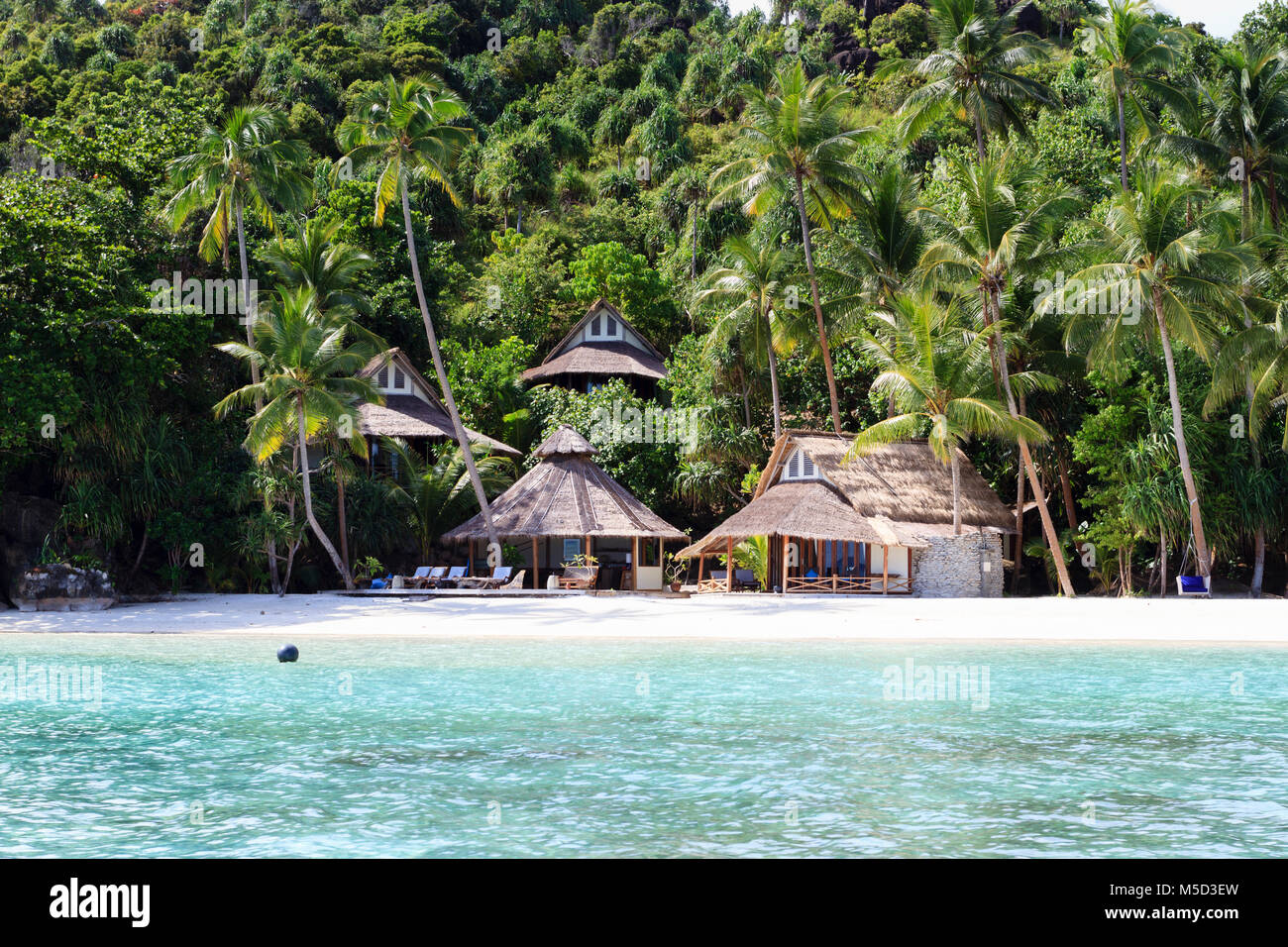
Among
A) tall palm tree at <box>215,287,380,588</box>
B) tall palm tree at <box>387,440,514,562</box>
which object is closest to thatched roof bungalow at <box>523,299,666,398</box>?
tall palm tree at <box>387,440,514,562</box>

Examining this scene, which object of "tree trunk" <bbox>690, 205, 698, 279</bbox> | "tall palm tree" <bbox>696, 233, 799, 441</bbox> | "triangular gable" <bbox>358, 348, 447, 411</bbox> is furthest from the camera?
"tree trunk" <bbox>690, 205, 698, 279</bbox>

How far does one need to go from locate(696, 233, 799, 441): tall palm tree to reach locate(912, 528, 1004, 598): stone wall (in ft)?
20.9

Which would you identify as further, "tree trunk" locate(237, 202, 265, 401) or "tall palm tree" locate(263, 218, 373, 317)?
"tall palm tree" locate(263, 218, 373, 317)

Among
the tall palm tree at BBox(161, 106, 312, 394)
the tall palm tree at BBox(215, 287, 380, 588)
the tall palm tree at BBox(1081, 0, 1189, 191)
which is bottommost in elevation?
the tall palm tree at BBox(215, 287, 380, 588)

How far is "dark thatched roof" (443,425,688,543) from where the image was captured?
88.7 feet

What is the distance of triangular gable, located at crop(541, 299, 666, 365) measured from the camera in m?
38.9

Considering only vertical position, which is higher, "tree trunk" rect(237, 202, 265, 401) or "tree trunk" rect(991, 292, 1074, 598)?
"tree trunk" rect(237, 202, 265, 401)

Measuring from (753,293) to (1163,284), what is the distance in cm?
1040

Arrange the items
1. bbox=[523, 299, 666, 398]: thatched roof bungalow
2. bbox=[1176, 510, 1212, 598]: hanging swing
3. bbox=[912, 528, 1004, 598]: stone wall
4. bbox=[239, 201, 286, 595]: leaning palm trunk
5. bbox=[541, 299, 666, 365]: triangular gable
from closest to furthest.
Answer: bbox=[1176, 510, 1212, 598]: hanging swing → bbox=[239, 201, 286, 595]: leaning palm trunk → bbox=[912, 528, 1004, 598]: stone wall → bbox=[523, 299, 666, 398]: thatched roof bungalow → bbox=[541, 299, 666, 365]: triangular gable

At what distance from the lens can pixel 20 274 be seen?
22.7 m

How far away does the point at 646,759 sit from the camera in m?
9.67

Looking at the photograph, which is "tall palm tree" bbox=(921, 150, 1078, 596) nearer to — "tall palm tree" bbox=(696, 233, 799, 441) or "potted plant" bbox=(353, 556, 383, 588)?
"tall palm tree" bbox=(696, 233, 799, 441)

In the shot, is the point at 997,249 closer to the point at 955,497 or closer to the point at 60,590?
the point at 955,497
